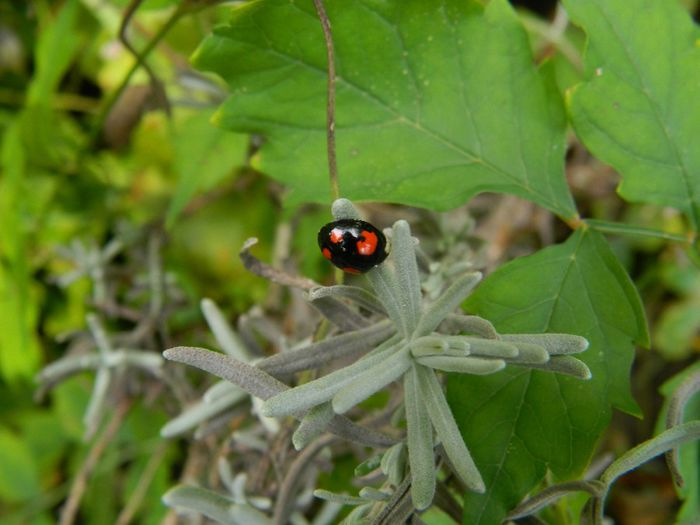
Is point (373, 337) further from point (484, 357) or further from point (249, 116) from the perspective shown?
point (249, 116)

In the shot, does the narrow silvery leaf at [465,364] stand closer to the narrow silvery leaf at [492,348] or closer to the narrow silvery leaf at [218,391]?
the narrow silvery leaf at [492,348]

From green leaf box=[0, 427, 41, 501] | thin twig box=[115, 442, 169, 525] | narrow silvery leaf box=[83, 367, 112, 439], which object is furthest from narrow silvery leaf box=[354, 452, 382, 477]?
green leaf box=[0, 427, 41, 501]

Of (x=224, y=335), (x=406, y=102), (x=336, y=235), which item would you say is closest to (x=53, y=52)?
(x=224, y=335)

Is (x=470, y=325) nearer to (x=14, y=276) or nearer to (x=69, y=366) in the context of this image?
(x=69, y=366)

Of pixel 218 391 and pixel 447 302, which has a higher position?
pixel 447 302

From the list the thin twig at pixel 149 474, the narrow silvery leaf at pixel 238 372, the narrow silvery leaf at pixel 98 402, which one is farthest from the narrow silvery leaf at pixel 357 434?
the thin twig at pixel 149 474

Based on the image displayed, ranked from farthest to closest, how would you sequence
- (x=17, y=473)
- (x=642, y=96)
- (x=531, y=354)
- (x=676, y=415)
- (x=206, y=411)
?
(x=17, y=473) → (x=206, y=411) → (x=642, y=96) → (x=676, y=415) → (x=531, y=354)
